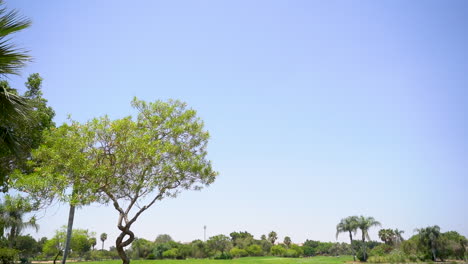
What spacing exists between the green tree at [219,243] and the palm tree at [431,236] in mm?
48521

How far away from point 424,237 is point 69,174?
61.1 m

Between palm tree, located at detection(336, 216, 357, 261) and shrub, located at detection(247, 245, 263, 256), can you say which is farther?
shrub, located at detection(247, 245, 263, 256)

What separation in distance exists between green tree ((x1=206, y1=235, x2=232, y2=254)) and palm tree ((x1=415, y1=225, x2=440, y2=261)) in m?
48.5

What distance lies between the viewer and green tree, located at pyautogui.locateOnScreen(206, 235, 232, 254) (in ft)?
285

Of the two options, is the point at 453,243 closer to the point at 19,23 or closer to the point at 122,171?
the point at 122,171

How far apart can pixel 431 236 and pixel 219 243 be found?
5174 centimetres

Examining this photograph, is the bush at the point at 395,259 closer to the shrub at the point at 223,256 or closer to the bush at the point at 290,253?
the shrub at the point at 223,256

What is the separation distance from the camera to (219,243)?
289 ft

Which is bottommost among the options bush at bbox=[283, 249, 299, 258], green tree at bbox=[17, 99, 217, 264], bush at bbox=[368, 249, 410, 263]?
bush at bbox=[283, 249, 299, 258]

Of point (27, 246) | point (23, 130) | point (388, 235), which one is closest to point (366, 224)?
point (388, 235)

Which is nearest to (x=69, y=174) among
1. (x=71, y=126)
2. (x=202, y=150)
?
(x=71, y=126)

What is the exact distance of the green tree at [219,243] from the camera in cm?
8675

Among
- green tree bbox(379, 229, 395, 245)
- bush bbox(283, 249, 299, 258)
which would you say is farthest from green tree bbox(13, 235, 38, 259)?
green tree bbox(379, 229, 395, 245)

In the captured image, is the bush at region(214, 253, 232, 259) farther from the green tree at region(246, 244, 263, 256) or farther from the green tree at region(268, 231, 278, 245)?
the green tree at region(268, 231, 278, 245)
